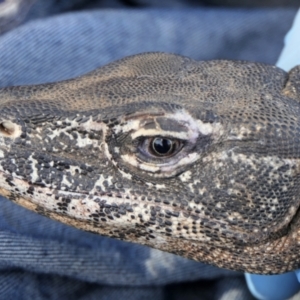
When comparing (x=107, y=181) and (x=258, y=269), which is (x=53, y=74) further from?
(x=258, y=269)

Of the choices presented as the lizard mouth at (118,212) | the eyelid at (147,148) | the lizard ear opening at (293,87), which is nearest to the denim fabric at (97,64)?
the lizard mouth at (118,212)

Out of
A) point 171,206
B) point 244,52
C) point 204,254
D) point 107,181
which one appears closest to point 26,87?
point 107,181

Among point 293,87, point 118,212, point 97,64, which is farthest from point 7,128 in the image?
point 97,64

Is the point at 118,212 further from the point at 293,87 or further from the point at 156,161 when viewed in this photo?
the point at 293,87

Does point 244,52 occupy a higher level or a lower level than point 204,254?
lower

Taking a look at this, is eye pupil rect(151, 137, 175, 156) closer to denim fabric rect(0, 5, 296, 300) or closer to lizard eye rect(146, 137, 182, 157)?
lizard eye rect(146, 137, 182, 157)

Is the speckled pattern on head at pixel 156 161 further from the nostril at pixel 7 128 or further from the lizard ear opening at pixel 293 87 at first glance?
the lizard ear opening at pixel 293 87
